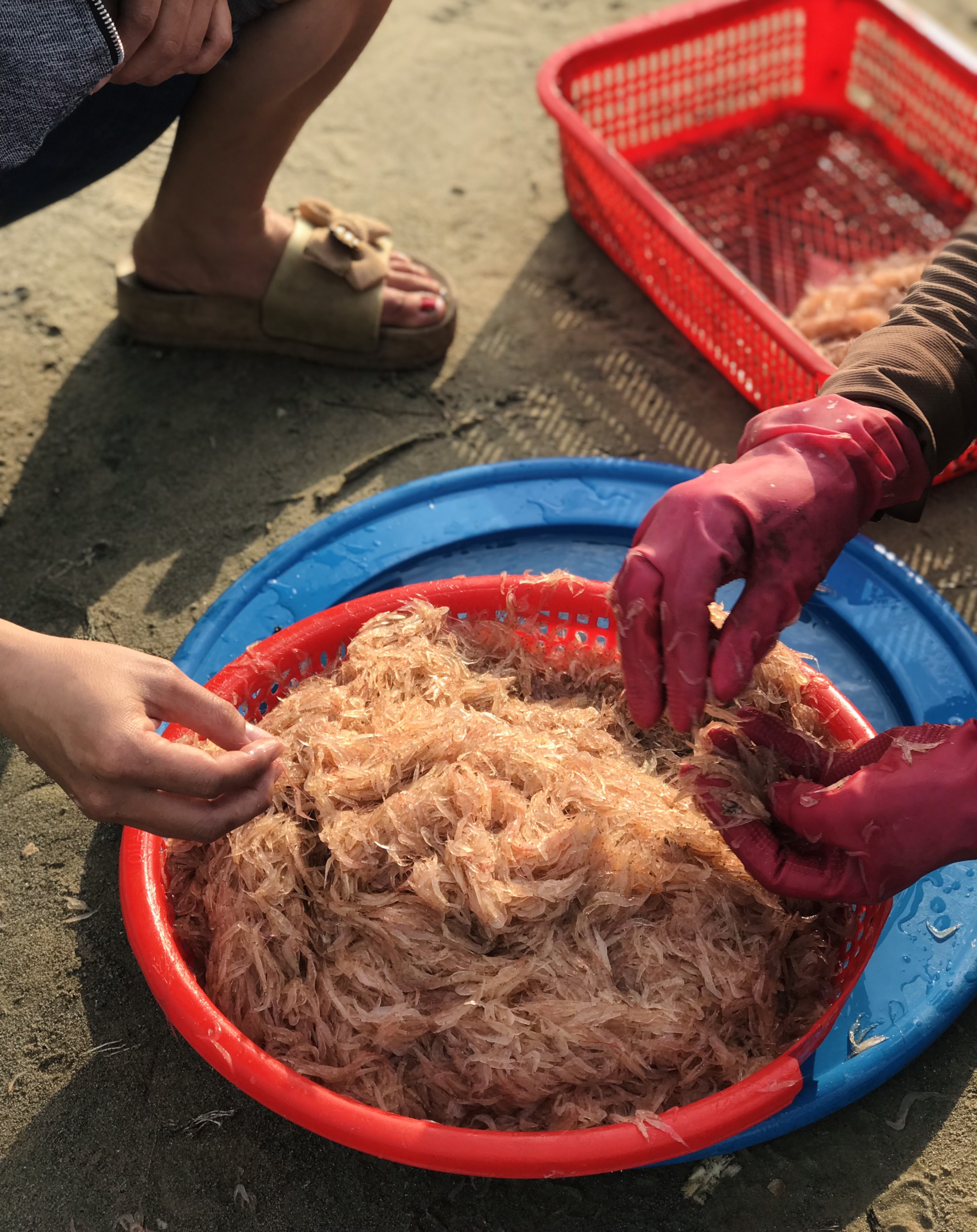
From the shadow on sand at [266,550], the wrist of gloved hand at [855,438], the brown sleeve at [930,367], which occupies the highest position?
the brown sleeve at [930,367]

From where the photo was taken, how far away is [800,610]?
1.70 metres

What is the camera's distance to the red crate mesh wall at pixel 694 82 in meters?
3.33

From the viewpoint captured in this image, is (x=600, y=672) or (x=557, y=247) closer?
(x=600, y=672)

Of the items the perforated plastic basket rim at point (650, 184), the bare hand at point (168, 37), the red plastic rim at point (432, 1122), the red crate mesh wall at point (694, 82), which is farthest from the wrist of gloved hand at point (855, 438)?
the red crate mesh wall at point (694, 82)

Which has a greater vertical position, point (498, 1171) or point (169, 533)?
point (498, 1171)

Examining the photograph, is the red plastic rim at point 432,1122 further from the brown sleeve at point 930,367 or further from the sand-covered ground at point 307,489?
the brown sleeve at point 930,367

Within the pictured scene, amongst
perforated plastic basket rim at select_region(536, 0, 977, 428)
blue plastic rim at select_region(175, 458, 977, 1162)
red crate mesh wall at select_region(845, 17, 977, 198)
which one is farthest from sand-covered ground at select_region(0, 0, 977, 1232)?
red crate mesh wall at select_region(845, 17, 977, 198)

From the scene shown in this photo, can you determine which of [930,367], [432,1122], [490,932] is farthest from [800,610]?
[432,1122]

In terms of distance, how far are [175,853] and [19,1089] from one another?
489 mm

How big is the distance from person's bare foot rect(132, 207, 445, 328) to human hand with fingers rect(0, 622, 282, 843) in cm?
151

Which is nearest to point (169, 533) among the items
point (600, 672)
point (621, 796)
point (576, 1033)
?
point (600, 672)

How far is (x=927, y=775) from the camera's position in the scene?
1.57 meters

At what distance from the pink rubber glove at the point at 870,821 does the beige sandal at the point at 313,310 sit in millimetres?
1662

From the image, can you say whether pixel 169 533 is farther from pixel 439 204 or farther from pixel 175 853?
pixel 439 204
